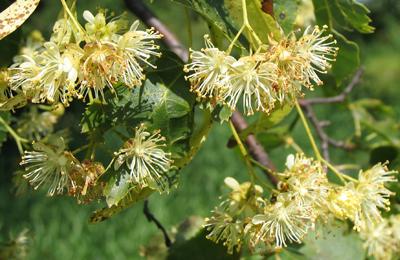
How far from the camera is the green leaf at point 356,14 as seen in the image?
1124mm

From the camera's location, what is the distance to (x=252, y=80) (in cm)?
85

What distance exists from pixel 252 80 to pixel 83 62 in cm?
19

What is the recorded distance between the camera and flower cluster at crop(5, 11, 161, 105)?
798 mm

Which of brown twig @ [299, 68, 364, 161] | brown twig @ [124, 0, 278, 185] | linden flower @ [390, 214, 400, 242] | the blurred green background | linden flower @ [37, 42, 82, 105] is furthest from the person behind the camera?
the blurred green background

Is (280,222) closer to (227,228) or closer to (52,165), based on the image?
(227,228)

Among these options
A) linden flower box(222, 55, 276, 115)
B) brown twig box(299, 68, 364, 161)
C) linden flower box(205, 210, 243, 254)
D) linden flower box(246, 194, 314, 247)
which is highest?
linden flower box(222, 55, 276, 115)

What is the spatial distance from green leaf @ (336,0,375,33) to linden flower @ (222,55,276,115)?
328 mm

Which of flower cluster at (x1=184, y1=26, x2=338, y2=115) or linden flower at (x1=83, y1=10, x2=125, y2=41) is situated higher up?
linden flower at (x1=83, y1=10, x2=125, y2=41)

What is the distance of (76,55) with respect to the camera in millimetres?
803

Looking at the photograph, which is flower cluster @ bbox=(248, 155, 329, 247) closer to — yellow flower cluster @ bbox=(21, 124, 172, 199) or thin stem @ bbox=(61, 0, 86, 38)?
yellow flower cluster @ bbox=(21, 124, 172, 199)

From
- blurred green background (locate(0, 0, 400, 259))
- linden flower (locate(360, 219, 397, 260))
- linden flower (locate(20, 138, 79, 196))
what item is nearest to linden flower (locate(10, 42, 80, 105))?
linden flower (locate(20, 138, 79, 196))

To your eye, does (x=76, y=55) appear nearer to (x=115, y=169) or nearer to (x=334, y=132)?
(x=115, y=169)

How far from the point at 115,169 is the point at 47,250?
7.52 feet

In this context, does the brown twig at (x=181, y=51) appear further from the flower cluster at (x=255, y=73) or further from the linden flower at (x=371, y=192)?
the flower cluster at (x=255, y=73)
